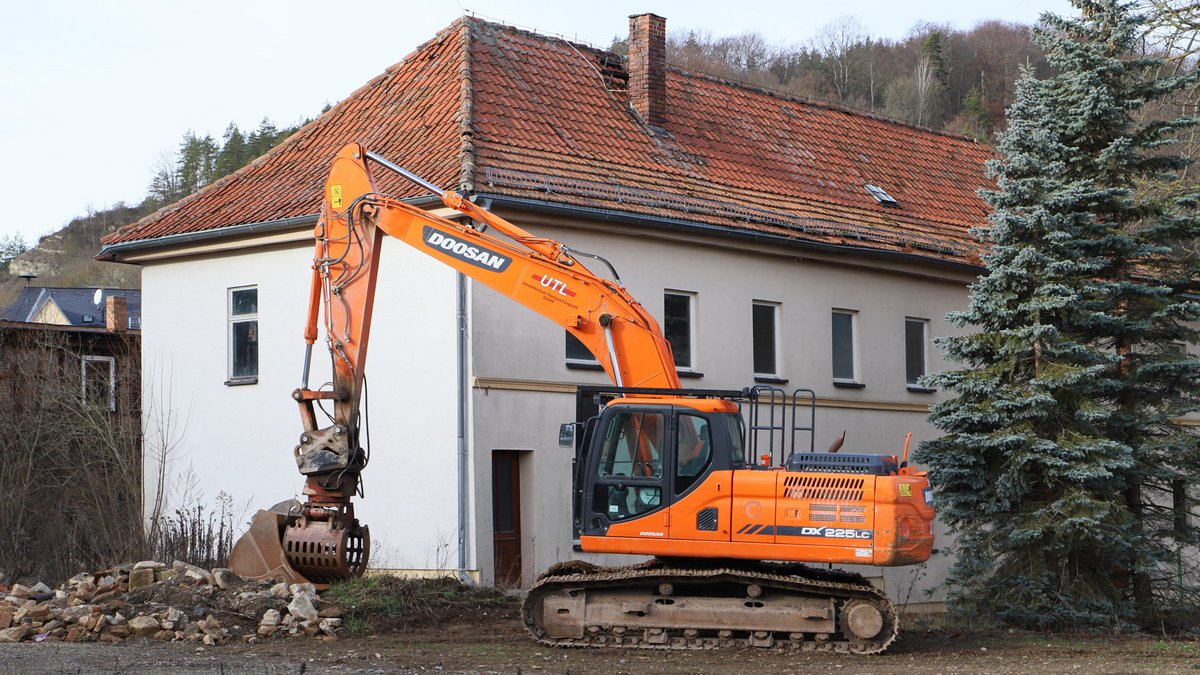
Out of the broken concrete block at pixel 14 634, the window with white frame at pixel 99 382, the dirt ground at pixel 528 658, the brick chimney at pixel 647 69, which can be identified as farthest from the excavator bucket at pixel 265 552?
the window with white frame at pixel 99 382

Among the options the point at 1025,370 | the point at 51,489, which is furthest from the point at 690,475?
the point at 51,489

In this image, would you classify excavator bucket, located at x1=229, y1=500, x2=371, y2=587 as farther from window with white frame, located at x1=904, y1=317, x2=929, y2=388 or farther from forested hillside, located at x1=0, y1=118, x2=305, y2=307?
forested hillside, located at x1=0, y1=118, x2=305, y2=307

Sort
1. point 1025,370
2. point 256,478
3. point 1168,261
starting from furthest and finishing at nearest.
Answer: point 256,478 → point 1168,261 → point 1025,370

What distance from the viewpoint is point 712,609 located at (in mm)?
13750

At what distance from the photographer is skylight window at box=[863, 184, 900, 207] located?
1034 inches

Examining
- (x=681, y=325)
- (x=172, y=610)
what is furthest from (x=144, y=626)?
(x=681, y=325)

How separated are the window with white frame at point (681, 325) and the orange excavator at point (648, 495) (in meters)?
7.37

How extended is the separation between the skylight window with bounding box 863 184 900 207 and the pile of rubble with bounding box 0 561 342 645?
47.8 feet

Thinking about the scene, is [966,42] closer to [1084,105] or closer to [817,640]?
[1084,105]

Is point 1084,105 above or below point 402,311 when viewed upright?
above

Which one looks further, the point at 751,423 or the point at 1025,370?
the point at 1025,370

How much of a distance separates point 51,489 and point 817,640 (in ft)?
55.3

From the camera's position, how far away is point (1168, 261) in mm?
19422

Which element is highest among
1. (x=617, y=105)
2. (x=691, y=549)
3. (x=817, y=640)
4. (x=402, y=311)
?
(x=617, y=105)
